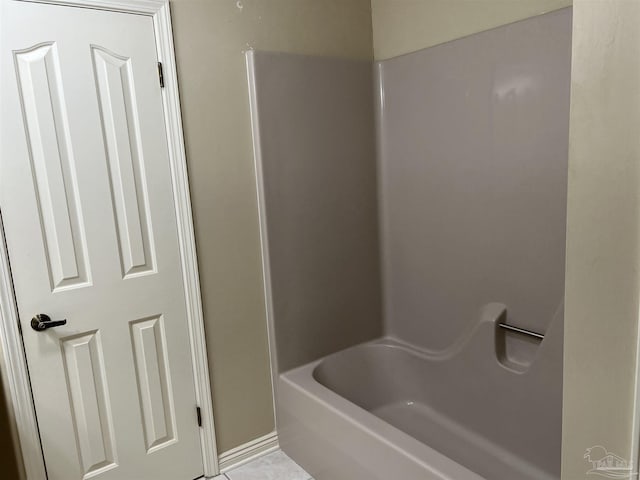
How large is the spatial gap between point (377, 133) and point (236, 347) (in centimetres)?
137

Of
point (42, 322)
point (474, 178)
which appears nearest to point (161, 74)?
point (42, 322)

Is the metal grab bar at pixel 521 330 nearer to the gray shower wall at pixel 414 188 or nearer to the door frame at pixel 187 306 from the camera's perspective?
the gray shower wall at pixel 414 188

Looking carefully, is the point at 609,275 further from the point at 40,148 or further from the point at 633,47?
the point at 40,148

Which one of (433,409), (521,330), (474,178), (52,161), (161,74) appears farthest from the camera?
(433,409)

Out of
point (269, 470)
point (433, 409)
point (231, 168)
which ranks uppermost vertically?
point (231, 168)

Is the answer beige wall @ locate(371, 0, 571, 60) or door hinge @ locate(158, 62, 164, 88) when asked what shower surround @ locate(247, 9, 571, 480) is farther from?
door hinge @ locate(158, 62, 164, 88)

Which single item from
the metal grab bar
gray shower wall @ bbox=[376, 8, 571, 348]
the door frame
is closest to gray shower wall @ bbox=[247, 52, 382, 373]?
gray shower wall @ bbox=[376, 8, 571, 348]

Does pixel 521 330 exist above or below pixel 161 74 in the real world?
below

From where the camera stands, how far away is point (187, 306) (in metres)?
2.13

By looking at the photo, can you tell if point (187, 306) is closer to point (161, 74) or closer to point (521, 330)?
point (161, 74)

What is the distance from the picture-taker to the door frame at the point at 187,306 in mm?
1714

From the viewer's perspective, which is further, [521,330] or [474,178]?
[474,178]

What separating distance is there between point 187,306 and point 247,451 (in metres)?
0.83

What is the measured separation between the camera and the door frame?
1.71 metres
